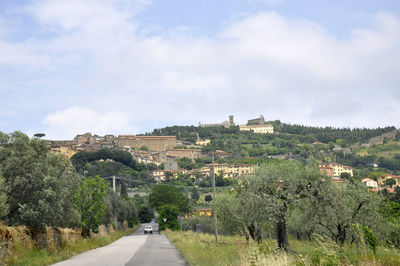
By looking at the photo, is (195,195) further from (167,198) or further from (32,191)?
(32,191)

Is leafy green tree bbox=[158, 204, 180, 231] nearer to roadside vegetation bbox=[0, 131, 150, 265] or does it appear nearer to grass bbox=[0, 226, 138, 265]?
grass bbox=[0, 226, 138, 265]

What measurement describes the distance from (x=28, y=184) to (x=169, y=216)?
48451mm

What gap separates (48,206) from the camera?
21.3 m

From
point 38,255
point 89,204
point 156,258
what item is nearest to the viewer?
point 38,255

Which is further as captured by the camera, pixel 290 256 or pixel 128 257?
pixel 128 257

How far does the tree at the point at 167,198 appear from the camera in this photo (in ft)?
294

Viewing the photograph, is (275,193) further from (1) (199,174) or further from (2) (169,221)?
(1) (199,174)

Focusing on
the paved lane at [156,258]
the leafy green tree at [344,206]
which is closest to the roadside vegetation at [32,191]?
the paved lane at [156,258]

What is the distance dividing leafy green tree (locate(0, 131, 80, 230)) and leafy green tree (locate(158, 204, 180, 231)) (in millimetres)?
45185

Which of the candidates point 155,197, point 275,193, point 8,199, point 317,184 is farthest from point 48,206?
point 155,197

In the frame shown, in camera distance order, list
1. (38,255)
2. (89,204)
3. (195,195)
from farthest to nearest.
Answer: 1. (195,195)
2. (89,204)
3. (38,255)

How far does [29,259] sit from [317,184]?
1473 cm

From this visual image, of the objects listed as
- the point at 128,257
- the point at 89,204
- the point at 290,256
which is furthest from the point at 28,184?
the point at 89,204

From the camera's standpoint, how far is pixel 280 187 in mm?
24109
